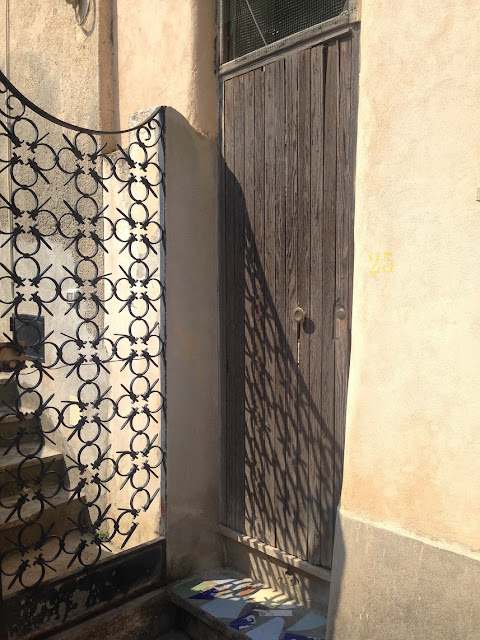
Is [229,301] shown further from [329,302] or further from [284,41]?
[284,41]

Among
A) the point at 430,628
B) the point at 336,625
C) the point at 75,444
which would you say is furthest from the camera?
the point at 75,444

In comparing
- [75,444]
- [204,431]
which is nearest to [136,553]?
[204,431]

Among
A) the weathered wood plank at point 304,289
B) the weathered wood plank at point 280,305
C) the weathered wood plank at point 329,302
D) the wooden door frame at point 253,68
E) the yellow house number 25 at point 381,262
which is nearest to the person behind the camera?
the yellow house number 25 at point 381,262

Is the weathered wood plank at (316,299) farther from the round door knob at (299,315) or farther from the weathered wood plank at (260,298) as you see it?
the weathered wood plank at (260,298)

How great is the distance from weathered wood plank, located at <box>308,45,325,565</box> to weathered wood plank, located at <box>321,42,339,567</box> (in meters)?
0.03

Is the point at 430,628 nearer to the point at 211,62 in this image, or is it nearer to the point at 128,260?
the point at 128,260

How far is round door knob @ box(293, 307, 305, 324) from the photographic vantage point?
313 centimetres

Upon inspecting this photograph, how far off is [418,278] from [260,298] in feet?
3.77

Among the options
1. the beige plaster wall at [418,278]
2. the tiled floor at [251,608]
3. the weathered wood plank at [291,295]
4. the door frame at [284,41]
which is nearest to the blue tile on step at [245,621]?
the tiled floor at [251,608]

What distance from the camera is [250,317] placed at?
345cm

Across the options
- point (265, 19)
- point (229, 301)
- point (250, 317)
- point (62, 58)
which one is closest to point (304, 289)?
point (250, 317)

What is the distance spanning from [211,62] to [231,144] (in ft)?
1.67

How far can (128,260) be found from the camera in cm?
351

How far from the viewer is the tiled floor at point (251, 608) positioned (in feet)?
9.57
